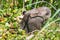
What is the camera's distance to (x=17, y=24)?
13.2ft

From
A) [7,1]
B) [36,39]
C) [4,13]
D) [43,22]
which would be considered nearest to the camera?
[36,39]

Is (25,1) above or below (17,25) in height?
above

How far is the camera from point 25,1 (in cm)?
451

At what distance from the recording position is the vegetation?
144 inches

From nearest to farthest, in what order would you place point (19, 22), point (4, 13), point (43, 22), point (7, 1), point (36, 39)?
point (36, 39), point (43, 22), point (19, 22), point (4, 13), point (7, 1)

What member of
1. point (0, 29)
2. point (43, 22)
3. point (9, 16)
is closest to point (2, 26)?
point (0, 29)

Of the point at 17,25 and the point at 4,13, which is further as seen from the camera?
the point at 4,13

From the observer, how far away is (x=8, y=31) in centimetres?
382

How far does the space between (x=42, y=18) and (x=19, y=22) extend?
0.49m

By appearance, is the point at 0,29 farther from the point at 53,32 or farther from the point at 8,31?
the point at 53,32

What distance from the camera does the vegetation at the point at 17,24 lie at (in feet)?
12.0

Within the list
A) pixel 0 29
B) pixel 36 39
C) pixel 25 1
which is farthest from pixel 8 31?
pixel 25 1

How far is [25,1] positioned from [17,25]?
70 cm

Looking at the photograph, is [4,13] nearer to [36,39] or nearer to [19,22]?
[19,22]
